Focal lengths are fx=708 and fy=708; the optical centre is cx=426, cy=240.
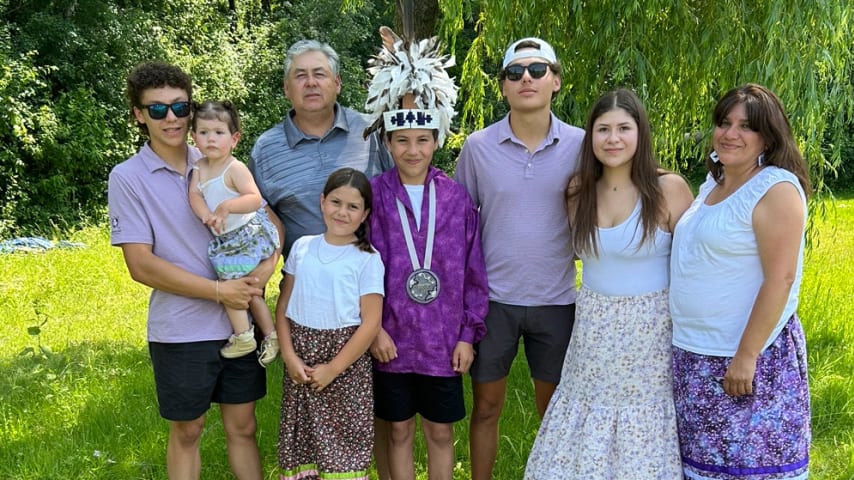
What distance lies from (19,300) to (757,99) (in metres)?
7.56

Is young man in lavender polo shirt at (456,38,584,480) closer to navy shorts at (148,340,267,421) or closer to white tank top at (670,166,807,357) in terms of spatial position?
white tank top at (670,166,807,357)

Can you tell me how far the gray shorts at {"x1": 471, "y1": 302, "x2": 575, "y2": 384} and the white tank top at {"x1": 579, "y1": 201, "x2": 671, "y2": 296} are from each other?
337 mm

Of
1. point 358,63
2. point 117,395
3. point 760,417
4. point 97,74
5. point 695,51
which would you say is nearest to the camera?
point 760,417

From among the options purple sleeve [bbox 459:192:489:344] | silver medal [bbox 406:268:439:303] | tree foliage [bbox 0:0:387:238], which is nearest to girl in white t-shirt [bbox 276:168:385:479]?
silver medal [bbox 406:268:439:303]

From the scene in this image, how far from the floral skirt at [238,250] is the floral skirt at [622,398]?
144 cm

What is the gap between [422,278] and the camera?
306 cm

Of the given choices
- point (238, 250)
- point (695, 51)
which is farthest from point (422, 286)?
point (695, 51)

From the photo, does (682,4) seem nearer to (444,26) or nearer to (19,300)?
(444,26)

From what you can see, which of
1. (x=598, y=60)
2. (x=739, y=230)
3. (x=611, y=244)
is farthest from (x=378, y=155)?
(x=598, y=60)

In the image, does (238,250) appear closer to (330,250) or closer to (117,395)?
(330,250)

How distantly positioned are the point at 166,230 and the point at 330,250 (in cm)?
68

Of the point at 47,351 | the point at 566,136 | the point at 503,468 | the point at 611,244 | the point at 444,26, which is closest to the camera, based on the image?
the point at 611,244

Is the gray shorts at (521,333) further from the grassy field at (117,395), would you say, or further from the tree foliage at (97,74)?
the tree foliage at (97,74)

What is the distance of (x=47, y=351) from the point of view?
5.50 metres
